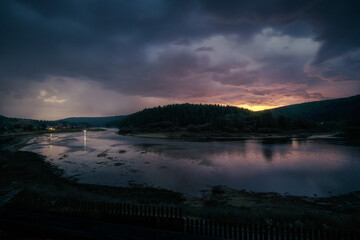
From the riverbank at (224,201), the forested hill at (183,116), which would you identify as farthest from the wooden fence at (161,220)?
the forested hill at (183,116)

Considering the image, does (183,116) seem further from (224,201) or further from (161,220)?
(161,220)

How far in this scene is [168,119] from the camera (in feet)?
599

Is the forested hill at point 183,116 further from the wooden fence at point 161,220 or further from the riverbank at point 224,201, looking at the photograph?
the wooden fence at point 161,220

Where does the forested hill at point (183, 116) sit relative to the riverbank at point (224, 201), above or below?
above

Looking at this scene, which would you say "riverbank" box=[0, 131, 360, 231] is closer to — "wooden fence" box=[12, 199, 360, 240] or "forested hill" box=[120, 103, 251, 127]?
"wooden fence" box=[12, 199, 360, 240]

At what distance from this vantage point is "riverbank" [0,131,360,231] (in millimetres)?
10227

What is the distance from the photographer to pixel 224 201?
14.8 metres

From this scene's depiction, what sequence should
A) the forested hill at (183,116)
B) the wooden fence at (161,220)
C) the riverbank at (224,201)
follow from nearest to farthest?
the wooden fence at (161,220) → the riverbank at (224,201) → the forested hill at (183,116)

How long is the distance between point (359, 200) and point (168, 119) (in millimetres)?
170126

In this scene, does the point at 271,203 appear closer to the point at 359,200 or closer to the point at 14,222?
the point at 359,200

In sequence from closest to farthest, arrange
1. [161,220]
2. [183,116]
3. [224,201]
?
[161,220], [224,201], [183,116]

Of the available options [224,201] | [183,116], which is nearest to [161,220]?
[224,201]

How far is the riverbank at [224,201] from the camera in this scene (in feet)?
33.6

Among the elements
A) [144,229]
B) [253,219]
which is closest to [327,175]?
[253,219]
